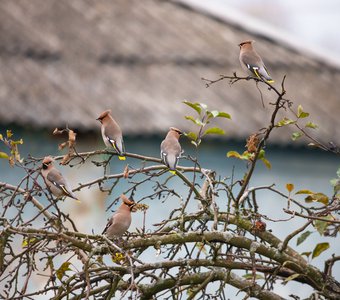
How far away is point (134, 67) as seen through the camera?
919cm

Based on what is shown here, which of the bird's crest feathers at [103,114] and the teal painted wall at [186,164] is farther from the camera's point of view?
the teal painted wall at [186,164]

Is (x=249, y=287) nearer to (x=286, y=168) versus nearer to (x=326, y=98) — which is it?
(x=286, y=168)

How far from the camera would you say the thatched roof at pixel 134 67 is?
829cm

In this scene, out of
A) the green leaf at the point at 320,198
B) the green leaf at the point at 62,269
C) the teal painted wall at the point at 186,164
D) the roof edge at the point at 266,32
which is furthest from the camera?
the roof edge at the point at 266,32

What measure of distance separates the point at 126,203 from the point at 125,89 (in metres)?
5.34

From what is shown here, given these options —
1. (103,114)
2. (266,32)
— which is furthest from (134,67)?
(103,114)

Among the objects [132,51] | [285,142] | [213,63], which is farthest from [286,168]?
[132,51]

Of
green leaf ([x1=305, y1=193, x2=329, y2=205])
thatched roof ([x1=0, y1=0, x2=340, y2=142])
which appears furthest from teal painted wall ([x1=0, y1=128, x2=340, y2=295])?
green leaf ([x1=305, y1=193, x2=329, y2=205])

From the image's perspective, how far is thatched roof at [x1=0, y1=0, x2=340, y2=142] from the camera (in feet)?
27.2

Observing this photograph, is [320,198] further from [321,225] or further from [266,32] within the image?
[266,32]

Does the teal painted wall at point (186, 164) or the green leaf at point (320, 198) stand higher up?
the teal painted wall at point (186, 164)

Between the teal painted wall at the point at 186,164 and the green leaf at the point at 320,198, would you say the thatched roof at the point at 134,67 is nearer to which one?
the teal painted wall at the point at 186,164

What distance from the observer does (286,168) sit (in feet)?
31.1

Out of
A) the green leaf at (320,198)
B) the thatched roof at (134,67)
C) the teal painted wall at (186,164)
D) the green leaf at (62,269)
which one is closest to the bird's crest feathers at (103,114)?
the green leaf at (62,269)
